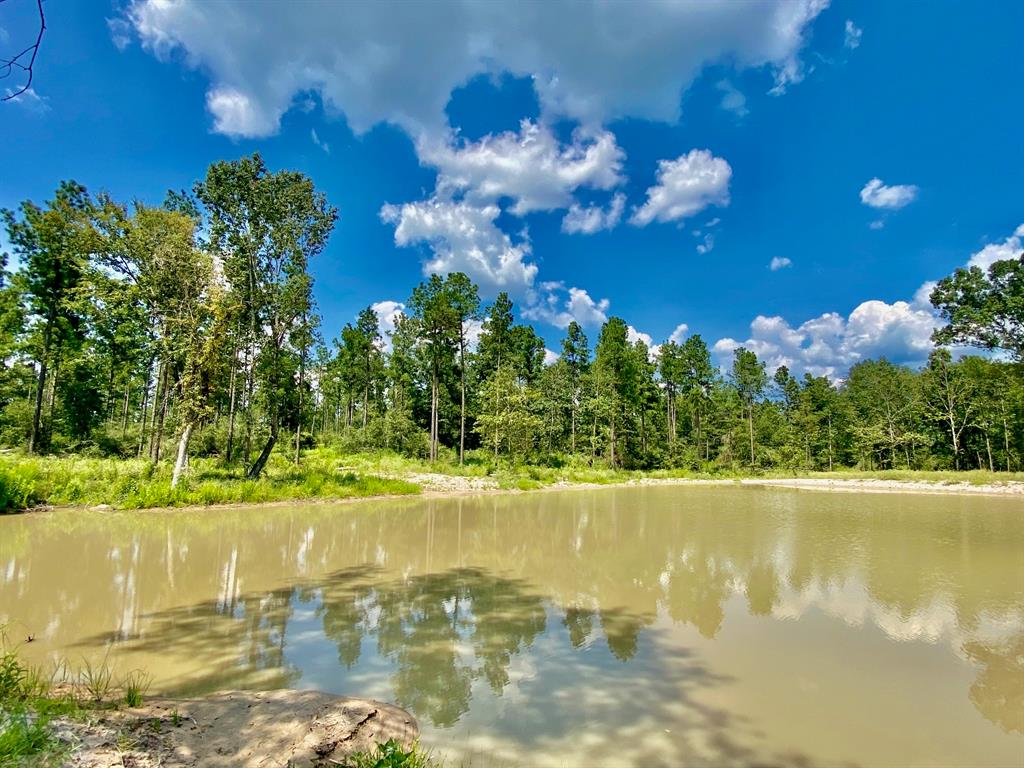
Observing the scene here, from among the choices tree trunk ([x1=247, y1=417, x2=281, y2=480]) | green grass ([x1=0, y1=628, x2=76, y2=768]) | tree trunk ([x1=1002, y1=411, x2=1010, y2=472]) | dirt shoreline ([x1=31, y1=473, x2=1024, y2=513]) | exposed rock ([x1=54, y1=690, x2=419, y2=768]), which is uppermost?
tree trunk ([x1=1002, y1=411, x2=1010, y2=472])

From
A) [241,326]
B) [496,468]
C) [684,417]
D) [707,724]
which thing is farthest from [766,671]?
[684,417]

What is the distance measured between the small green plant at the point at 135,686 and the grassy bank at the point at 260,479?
13.6 meters

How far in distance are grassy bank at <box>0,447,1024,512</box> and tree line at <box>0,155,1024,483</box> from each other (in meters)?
1.65

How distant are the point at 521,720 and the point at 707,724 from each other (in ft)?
5.29

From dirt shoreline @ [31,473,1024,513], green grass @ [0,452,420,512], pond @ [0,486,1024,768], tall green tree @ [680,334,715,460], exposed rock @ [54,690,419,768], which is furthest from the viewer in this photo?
tall green tree @ [680,334,715,460]

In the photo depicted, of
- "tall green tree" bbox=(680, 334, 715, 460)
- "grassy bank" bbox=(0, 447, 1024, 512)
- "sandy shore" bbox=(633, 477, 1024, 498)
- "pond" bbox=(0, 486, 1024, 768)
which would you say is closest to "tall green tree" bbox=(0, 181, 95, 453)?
"grassy bank" bbox=(0, 447, 1024, 512)

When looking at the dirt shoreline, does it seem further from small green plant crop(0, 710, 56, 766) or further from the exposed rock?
small green plant crop(0, 710, 56, 766)

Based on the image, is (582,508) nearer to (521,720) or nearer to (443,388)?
(521,720)

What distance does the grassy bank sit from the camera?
51.0ft

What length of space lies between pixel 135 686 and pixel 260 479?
17.7 m

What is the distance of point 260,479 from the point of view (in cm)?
2033

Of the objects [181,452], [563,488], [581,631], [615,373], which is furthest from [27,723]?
[615,373]

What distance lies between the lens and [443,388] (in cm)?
A: 4666

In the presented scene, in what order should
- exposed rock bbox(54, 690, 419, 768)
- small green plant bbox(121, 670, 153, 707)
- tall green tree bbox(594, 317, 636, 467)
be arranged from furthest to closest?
tall green tree bbox(594, 317, 636, 467) < small green plant bbox(121, 670, 153, 707) < exposed rock bbox(54, 690, 419, 768)
